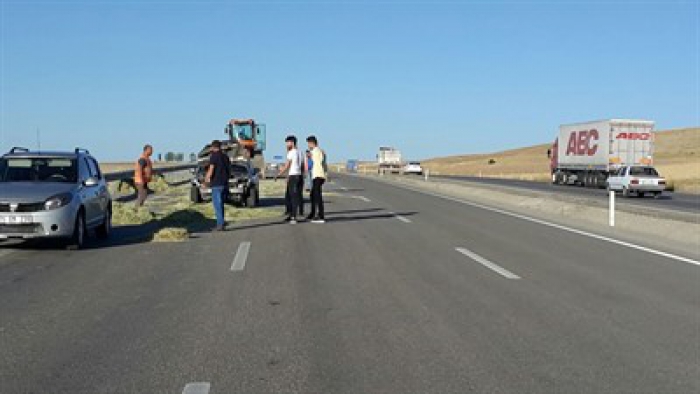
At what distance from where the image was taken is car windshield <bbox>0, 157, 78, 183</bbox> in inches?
514

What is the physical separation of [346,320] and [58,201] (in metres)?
6.78

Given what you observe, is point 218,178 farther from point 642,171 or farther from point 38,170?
point 642,171

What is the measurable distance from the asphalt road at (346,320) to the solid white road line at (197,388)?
A: 0.02m

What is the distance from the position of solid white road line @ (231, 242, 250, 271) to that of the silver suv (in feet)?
8.98

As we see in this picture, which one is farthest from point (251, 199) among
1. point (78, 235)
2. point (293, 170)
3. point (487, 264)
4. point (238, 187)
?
point (487, 264)

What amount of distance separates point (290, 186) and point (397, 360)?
11.4 meters

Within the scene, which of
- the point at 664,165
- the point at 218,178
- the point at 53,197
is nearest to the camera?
the point at 53,197

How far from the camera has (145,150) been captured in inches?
782

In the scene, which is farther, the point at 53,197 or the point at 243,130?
the point at 243,130

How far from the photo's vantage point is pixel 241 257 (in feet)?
37.7

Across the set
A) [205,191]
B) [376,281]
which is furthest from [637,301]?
[205,191]

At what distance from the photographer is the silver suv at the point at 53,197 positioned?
1159cm

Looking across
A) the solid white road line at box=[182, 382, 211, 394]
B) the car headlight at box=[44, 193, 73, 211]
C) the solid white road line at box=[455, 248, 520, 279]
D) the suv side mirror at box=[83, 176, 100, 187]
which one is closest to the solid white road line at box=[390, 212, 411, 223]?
the solid white road line at box=[455, 248, 520, 279]

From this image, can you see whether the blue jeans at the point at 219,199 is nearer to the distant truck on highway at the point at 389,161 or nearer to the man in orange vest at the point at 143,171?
the man in orange vest at the point at 143,171
